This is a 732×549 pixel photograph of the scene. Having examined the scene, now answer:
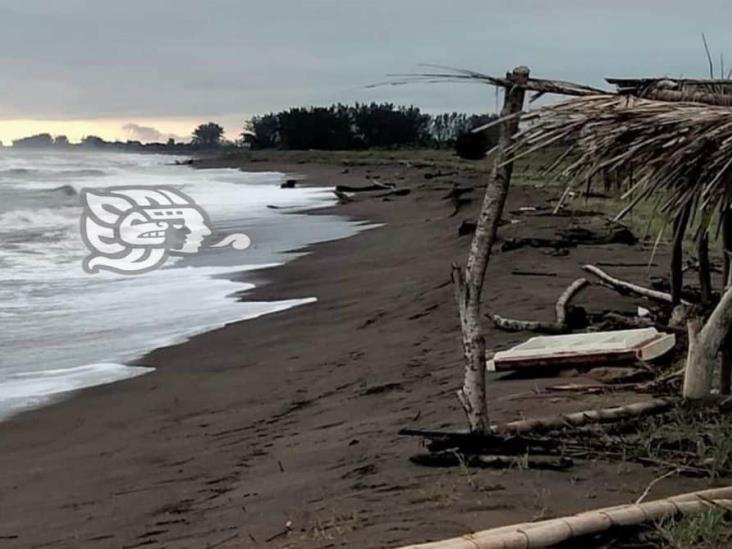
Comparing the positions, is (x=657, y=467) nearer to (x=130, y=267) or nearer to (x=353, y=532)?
(x=353, y=532)

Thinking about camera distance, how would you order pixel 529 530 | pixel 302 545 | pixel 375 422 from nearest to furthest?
pixel 529 530 → pixel 302 545 → pixel 375 422

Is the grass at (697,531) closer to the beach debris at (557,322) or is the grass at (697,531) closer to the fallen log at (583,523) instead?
the fallen log at (583,523)

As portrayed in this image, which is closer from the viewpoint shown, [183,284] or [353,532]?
[353,532]

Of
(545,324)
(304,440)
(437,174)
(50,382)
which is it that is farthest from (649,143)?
(437,174)

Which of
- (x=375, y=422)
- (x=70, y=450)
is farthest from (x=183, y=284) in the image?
(x=375, y=422)

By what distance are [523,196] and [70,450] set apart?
1774cm

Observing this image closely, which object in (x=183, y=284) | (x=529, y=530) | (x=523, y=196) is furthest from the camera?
(x=523, y=196)

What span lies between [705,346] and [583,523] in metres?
1.76

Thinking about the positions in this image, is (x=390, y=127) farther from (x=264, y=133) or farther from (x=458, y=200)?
(x=458, y=200)

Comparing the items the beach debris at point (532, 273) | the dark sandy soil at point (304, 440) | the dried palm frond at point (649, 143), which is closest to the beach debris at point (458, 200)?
the dark sandy soil at point (304, 440)

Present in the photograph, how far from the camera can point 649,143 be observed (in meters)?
4.50

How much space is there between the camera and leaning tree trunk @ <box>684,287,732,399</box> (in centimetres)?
525

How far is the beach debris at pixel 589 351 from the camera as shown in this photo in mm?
6812

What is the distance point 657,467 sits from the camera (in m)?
4.83
